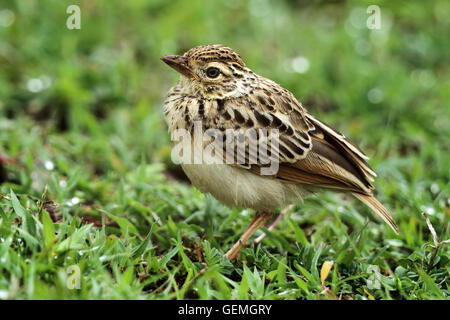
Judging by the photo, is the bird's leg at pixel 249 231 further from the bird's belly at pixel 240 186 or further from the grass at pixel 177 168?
the bird's belly at pixel 240 186

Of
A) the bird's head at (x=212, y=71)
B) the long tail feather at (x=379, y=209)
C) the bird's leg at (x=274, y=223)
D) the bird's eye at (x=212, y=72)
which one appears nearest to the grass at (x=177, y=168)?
the bird's leg at (x=274, y=223)

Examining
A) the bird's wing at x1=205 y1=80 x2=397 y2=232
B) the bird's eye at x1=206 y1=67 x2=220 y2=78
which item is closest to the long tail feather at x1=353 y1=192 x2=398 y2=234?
the bird's wing at x1=205 y1=80 x2=397 y2=232

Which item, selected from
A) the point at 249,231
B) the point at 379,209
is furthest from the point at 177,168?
the point at 379,209

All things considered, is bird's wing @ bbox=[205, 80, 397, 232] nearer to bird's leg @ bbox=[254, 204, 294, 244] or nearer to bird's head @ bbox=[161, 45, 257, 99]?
bird's head @ bbox=[161, 45, 257, 99]

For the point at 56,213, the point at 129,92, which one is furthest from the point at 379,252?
the point at 129,92

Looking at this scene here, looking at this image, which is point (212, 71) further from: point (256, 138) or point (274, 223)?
point (274, 223)
